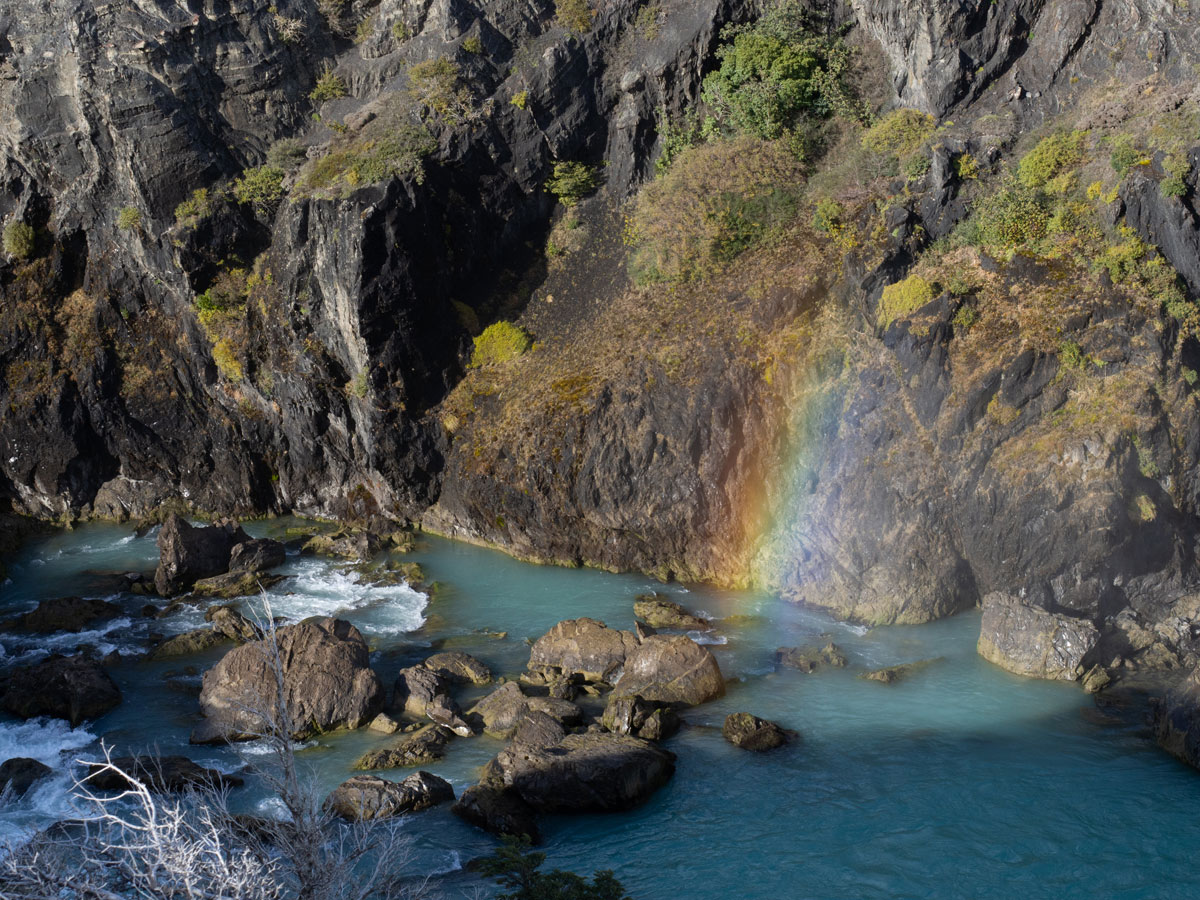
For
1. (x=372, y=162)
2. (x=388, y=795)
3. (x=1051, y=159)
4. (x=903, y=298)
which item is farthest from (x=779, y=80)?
(x=388, y=795)

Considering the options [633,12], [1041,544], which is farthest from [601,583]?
[633,12]

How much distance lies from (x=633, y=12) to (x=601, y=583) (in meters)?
24.0

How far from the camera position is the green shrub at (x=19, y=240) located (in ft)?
116

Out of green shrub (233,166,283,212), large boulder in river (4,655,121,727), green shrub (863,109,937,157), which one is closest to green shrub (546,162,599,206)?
green shrub (233,166,283,212)

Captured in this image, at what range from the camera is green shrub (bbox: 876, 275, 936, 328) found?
25734mm

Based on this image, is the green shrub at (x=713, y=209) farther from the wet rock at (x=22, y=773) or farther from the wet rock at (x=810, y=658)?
the wet rock at (x=22, y=773)

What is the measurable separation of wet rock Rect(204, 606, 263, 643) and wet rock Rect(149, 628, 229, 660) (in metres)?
0.18

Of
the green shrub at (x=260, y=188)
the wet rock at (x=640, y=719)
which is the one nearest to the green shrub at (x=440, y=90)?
the green shrub at (x=260, y=188)

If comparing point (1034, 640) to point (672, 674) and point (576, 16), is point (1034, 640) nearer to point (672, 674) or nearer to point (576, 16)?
point (672, 674)

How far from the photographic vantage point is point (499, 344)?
33812mm

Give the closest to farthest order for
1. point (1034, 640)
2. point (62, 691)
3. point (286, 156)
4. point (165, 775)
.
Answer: point (165, 775)
point (62, 691)
point (1034, 640)
point (286, 156)

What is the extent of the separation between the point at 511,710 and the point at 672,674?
3.84m

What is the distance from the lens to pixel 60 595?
93.8ft

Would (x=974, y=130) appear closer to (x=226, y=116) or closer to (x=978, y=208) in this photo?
(x=978, y=208)
